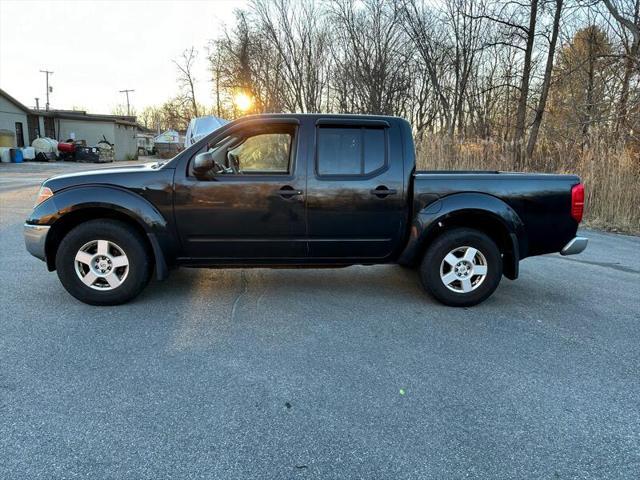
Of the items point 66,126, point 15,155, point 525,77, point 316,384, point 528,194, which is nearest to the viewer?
point 316,384

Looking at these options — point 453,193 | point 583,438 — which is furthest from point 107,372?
point 453,193

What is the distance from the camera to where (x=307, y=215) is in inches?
173

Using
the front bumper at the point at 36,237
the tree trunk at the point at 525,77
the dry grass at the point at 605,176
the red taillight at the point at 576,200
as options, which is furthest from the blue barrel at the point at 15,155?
the red taillight at the point at 576,200

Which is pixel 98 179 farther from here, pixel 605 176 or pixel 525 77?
pixel 525 77

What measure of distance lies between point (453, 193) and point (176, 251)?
2820 mm

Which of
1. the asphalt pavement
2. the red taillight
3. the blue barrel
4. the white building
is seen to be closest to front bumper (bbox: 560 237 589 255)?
the red taillight

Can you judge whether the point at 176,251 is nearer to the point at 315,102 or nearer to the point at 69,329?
the point at 69,329

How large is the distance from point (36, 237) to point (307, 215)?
2.62 metres

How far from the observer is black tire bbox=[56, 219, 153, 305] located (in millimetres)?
4250

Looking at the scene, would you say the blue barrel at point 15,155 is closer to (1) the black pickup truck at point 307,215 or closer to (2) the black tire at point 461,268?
(1) the black pickup truck at point 307,215

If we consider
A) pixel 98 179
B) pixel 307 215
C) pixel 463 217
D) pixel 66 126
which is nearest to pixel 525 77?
pixel 463 217

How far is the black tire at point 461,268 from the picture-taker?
14.6 ft

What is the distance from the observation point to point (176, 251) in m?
4.39

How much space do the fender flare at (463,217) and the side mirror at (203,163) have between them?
2058 mm
